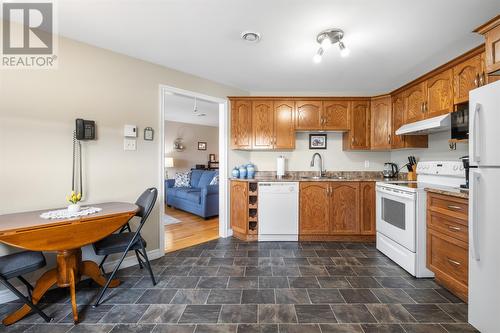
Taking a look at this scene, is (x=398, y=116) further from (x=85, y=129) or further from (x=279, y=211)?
(x=85, y=129)

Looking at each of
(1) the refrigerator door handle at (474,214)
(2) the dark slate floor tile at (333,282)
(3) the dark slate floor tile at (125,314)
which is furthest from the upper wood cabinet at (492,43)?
(3) the dark slate floor tile at (125,314)

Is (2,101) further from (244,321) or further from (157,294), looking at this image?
(244,321)

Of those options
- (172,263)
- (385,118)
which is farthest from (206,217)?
(385,118)

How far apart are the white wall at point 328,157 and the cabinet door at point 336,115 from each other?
0.98 feet

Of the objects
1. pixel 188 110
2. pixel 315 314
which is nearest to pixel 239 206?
pixel 315 314

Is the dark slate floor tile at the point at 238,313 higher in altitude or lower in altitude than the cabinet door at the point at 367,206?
lower

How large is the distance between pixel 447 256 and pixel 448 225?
10.6 inches

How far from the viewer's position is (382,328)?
5.03 feet

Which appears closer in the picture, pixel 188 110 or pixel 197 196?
pixel 197 196

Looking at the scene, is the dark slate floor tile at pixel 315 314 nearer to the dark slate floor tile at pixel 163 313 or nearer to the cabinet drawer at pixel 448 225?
the dark slate floor tile at pixel 163 313

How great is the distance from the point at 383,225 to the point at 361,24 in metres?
2.21

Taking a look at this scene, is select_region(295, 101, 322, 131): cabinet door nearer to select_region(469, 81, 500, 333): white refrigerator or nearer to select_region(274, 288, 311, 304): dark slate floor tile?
select_region(469, 81, 500, 333): white refrigerator

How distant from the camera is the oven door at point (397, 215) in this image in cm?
225

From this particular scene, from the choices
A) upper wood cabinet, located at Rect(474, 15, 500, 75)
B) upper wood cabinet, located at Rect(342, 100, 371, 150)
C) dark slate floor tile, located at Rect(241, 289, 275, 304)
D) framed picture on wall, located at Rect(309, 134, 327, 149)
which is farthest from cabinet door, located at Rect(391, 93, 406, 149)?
dark slate floor tile, located at Rect(241, 289, 275, 304)
